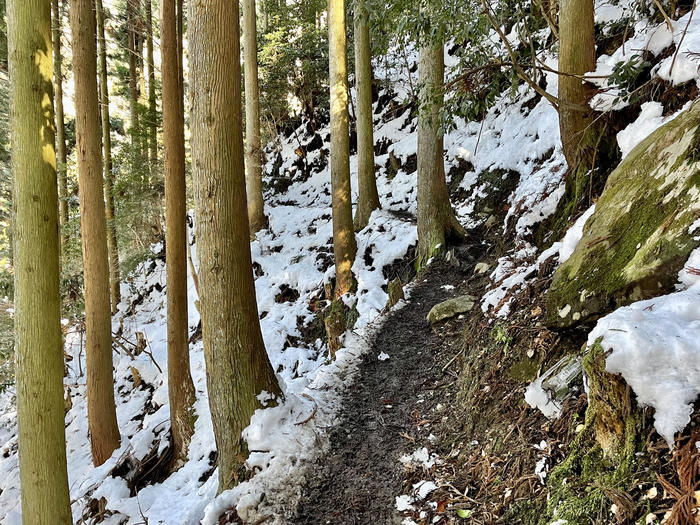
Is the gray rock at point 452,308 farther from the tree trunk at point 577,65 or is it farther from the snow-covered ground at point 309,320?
the tree trunk at point 577,65

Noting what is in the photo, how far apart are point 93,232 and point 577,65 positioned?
6.50 m

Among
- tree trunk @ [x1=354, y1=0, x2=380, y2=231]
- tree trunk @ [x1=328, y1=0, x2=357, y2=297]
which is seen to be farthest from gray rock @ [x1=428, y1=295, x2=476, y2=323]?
tree trunk @ [x1=354, y1=0, x2=380, y2=231]

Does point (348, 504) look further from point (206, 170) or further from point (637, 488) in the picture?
point (206, 170)

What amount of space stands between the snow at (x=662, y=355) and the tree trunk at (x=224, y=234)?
2664 millimetres

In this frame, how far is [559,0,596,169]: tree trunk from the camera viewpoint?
4.37m

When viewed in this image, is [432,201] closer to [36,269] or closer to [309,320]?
[309,320]

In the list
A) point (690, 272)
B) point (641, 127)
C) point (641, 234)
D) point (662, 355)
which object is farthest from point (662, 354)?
point (641, 127)

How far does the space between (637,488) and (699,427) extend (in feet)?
1.08

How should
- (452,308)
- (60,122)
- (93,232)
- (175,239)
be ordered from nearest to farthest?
(452,308)
(93,232)
(175,239)
(60,122)

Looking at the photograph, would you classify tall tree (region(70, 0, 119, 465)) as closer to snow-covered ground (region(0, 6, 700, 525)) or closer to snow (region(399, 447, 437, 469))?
snow-covered ground (region(0, 6, 700, 525))

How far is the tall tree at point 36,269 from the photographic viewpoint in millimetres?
3141

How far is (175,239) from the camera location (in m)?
6.17

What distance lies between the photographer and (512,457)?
7.91ft

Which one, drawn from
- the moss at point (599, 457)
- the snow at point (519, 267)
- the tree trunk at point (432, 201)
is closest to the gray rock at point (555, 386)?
the moss at point (599, 457)
